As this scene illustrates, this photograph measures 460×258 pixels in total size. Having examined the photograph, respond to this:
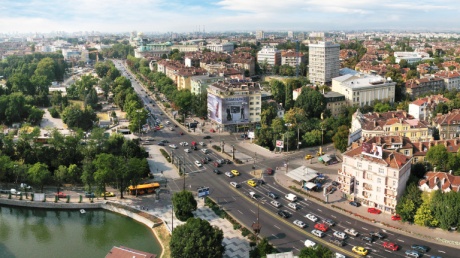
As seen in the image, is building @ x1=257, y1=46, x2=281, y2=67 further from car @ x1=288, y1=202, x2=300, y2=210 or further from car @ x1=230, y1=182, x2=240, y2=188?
car @ x1=288, y1=202, x2=300, y2=210

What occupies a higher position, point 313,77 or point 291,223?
point 313,77

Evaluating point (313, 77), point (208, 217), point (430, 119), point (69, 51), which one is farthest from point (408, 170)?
point (69, 51)

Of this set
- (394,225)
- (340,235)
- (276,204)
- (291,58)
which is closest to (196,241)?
(340,235)

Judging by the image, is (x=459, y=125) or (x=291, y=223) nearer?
(x=291, y=223)

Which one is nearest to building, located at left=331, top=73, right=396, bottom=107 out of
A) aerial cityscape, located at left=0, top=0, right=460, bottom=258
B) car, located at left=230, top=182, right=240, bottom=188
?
aerial cityscape, located at left=0, top=0, right=460, bottom=258

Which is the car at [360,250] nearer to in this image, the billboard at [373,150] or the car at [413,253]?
the car at [413,253]

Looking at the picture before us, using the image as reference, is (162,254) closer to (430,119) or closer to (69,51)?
(430,119)

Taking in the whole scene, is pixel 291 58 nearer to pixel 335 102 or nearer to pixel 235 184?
pixel 335 102
